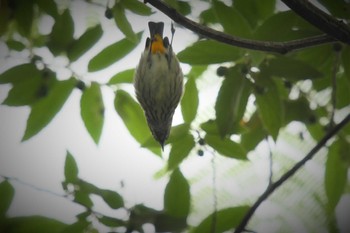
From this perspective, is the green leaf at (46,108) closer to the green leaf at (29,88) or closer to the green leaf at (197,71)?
the green leaf at (29,88)

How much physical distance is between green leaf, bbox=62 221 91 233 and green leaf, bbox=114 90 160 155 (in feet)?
1.73

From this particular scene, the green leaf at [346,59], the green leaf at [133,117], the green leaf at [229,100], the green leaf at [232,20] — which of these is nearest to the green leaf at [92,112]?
the green leaf at [133,117]

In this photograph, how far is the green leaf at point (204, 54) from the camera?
1667mm

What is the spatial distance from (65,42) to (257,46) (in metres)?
0.92

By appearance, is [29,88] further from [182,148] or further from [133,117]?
[182,148]

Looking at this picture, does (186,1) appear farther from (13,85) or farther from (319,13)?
(13,85)

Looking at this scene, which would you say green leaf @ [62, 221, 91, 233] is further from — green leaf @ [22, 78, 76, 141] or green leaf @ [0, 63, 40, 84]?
green leaf @ [0, 63, 40, 84]


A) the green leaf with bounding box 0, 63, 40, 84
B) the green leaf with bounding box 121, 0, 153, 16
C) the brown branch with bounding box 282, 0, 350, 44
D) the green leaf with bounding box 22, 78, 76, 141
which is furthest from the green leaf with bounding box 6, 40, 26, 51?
the brown branch with bounding box 282, 0, 350, 44

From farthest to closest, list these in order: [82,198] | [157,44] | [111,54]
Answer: [157,44] < [111,54] < [82,198]

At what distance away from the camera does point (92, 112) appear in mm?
2051

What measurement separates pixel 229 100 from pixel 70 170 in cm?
86

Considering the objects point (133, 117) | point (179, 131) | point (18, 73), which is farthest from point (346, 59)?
A: point (18, 73)

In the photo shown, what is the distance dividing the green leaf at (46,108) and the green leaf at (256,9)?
914mm

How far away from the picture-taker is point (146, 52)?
2.45m
